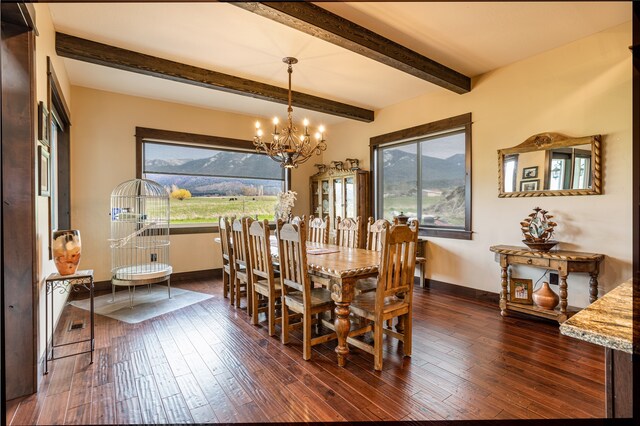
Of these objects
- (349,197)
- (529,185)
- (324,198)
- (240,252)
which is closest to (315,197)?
(324,198)

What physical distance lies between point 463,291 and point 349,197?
2452 millimetres

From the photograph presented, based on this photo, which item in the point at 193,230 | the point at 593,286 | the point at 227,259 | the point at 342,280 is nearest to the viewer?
the point at 342,280

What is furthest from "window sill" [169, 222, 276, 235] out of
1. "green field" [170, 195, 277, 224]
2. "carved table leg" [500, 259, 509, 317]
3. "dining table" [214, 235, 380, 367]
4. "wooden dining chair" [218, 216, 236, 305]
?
"carved table leg" [500, 259, 509, 317]

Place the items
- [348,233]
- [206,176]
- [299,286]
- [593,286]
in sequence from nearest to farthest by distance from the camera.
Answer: [299,286] < [593,286] < [348,233] < [206,176]

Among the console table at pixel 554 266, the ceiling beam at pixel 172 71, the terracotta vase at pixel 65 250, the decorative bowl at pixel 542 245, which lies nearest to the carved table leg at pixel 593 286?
the console table at pixel 554 266

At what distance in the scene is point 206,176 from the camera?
5535 mm

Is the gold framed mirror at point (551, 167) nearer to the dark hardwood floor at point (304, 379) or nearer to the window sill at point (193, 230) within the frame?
the dark hardwood floor at point (304, 379)

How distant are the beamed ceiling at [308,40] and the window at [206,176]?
958 mm

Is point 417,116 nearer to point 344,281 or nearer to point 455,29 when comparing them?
point 455,29

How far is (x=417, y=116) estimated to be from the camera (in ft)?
16.1

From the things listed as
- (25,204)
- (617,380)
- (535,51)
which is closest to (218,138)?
(25,204)

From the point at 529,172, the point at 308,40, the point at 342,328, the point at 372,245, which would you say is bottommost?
the point at 342,328

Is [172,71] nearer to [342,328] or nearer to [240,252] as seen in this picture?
[240,252]

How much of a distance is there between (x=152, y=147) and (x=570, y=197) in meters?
5.64
